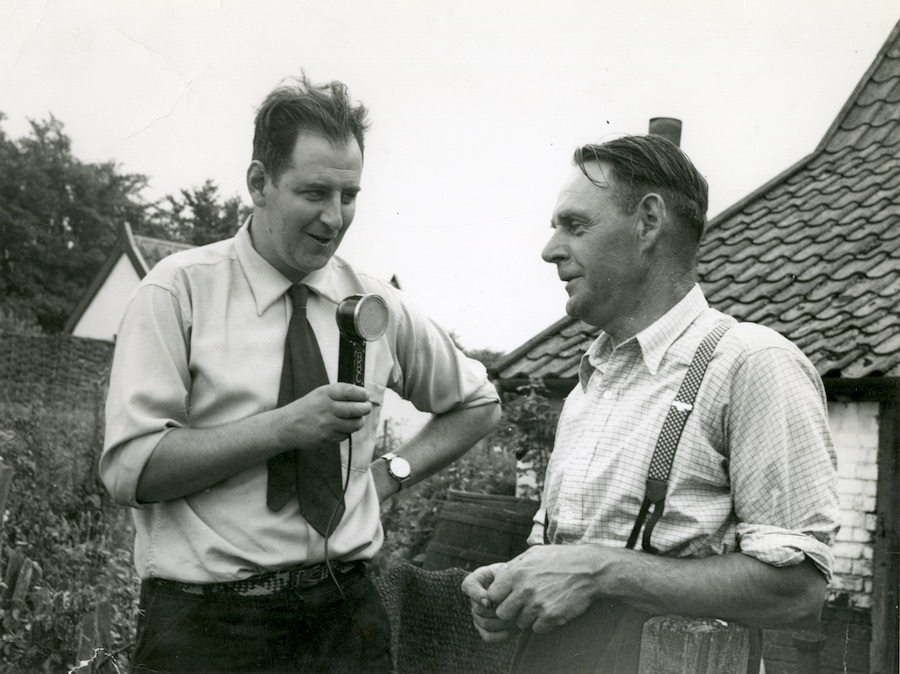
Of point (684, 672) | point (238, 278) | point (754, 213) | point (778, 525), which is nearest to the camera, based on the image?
point (684, 672)

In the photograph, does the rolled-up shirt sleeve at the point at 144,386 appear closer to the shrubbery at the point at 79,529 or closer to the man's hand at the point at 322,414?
the man's hand at the point at 322,414

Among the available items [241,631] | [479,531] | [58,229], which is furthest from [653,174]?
[58,229]

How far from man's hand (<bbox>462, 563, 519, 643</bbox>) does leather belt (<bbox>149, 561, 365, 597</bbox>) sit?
1.39ft

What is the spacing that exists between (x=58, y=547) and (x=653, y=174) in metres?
4.33

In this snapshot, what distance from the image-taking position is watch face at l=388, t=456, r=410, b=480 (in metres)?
2.75

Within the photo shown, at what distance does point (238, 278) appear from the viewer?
237 cm

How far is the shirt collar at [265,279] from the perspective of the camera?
7.75ft

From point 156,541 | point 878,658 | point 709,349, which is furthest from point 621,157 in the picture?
point 878,658

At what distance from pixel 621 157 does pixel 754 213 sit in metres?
5.25

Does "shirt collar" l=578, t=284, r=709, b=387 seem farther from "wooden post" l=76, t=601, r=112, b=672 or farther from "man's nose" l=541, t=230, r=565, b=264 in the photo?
"wooden post" l=76, t=601, r=112, b=672

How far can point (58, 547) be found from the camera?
5.21m

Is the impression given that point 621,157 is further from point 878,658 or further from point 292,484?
point 878,658

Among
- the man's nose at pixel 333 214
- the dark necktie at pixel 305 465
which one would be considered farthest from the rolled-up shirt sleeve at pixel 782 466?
the man's nose at pixel 333 214

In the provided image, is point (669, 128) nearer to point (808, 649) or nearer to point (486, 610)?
point (808, 649)
